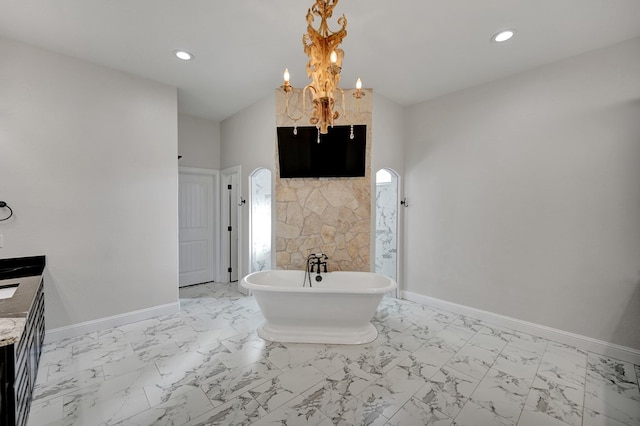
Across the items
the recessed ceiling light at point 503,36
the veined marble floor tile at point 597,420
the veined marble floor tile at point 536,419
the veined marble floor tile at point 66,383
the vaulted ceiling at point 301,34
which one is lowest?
the veined marble floor tile at point 597,420

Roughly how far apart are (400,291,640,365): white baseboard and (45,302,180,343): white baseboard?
3445mm

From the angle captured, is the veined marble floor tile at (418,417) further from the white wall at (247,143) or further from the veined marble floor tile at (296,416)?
the white wall at (247,143)

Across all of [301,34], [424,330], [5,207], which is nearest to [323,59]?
[301,34]

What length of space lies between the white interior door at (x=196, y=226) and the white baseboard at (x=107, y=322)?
4.00 ft

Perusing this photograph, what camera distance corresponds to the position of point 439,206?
145 inches

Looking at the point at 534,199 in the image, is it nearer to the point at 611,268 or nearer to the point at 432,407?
the point at 611,268

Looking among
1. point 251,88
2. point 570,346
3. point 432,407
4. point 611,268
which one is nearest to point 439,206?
point 611,268

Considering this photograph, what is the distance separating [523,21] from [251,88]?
2.88 meters

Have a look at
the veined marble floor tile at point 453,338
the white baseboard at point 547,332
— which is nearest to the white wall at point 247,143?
the veined marble floor tile at point 453,338

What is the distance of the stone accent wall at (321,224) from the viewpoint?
3.54m

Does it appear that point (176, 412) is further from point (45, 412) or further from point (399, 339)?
point (399, 339)

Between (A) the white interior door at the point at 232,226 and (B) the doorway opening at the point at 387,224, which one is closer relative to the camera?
(B) the doorway opening at the point at 387,224

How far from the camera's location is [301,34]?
7.93ft

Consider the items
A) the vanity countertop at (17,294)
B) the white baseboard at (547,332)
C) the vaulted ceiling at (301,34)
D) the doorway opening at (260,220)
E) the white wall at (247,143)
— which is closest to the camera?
the vanity countertop at (17,294)
